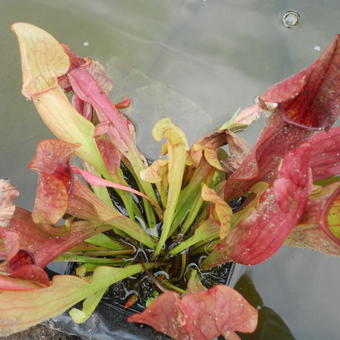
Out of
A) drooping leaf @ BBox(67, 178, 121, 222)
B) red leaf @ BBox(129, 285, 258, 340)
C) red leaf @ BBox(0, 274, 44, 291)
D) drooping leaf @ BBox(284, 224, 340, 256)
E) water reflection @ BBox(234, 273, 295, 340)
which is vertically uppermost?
drooping leaf @ BBox(284, 224, 340, 256)

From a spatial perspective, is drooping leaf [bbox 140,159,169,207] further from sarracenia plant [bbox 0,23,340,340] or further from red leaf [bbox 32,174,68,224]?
red leaf [bbox 32,174,68,224]

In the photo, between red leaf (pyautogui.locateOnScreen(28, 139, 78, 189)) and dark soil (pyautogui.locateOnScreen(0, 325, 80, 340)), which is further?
dark soil (pyautogui.locateOnScreen(0, 325, 80, 340))

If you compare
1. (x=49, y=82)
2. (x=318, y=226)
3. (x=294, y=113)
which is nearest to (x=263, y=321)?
(x=318, y=226)

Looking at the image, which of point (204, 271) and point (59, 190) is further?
point (204, 271)

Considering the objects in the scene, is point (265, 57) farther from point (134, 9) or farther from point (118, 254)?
point (118, 254)

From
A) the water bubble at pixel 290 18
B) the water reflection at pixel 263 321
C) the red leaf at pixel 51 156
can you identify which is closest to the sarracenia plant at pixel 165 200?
the red leaf at pixel 51 156

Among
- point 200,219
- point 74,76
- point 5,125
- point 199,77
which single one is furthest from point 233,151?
point 5,125

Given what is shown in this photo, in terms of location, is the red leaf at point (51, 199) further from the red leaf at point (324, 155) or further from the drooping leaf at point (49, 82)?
the red leaf at point (324, 155)

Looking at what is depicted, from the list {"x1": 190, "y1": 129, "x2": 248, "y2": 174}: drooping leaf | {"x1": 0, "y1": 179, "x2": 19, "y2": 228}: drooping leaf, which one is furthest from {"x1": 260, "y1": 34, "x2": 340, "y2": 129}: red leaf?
{"x1": 0, "y1": 179, "x2": 19, "y2": 228}: drooping leaf
